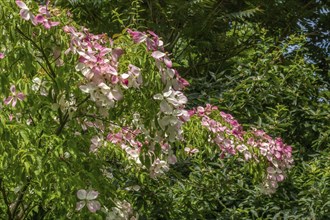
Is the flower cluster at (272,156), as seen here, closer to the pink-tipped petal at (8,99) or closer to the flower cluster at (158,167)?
the flower cluster at (158,167)

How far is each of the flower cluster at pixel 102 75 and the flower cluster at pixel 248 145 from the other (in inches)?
46.3

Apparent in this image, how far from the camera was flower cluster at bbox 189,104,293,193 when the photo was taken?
3.81m

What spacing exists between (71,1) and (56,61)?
3626mm

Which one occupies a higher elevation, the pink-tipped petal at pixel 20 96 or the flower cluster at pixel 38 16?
the flower cluster at pixel 38 16

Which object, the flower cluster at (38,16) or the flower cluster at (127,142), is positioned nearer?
the flower cluster at (38,16)

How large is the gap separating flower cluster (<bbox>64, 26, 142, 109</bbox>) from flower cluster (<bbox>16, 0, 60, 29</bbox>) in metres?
0.10

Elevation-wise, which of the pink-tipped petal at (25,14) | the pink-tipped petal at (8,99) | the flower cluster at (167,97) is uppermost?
the pink-tipped petal at (25,14)

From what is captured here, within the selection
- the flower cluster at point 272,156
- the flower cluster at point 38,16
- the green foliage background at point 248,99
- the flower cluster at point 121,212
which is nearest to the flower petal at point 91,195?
the flower cluster at point 121,212

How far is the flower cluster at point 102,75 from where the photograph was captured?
254 centimetres

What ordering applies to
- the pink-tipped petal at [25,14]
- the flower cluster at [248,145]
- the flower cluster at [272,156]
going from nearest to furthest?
the pink-tipped petal at [25,14] < the flower cluster at [248,145] < the flower cluster at [272,156]

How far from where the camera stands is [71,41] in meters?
2.59

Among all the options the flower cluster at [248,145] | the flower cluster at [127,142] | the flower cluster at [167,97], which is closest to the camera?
the flower cluster at [167,97]

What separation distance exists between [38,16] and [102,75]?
325 millimetres

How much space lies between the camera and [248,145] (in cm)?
402
